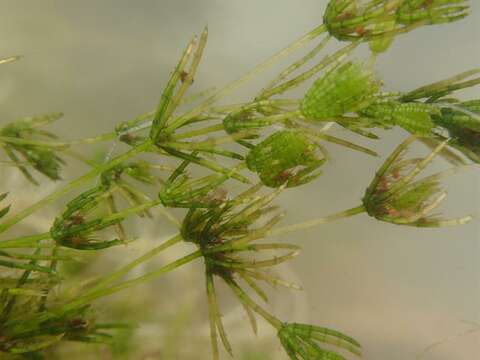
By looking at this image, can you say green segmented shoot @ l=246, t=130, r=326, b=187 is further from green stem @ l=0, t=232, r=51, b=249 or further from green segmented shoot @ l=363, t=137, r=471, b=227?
green stem @ l=0, t=232, r=51, b=249

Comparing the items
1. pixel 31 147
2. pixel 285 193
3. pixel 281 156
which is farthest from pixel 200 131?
pixel 285 193

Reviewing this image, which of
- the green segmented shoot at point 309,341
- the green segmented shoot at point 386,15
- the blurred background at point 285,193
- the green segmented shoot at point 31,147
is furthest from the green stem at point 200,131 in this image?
the blurred background at point 285,193

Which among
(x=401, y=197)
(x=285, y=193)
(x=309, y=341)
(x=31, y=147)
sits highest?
(x=31, y=147)

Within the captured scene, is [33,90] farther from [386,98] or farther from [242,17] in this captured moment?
[386,98]

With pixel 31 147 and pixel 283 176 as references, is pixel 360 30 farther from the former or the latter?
pixel 31 147

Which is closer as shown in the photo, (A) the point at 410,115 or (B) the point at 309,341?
(A) the point at 410,115

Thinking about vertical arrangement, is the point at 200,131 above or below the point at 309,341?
above

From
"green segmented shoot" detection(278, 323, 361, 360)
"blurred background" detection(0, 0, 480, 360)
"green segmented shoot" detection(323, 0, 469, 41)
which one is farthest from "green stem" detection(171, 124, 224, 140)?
"blurred background" detection(0, 0, 480, 360)

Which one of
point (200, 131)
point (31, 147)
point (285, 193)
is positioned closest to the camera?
point (200, 131)

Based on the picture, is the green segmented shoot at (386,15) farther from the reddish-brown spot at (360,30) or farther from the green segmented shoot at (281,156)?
the green segmented shoot at (281,156)
